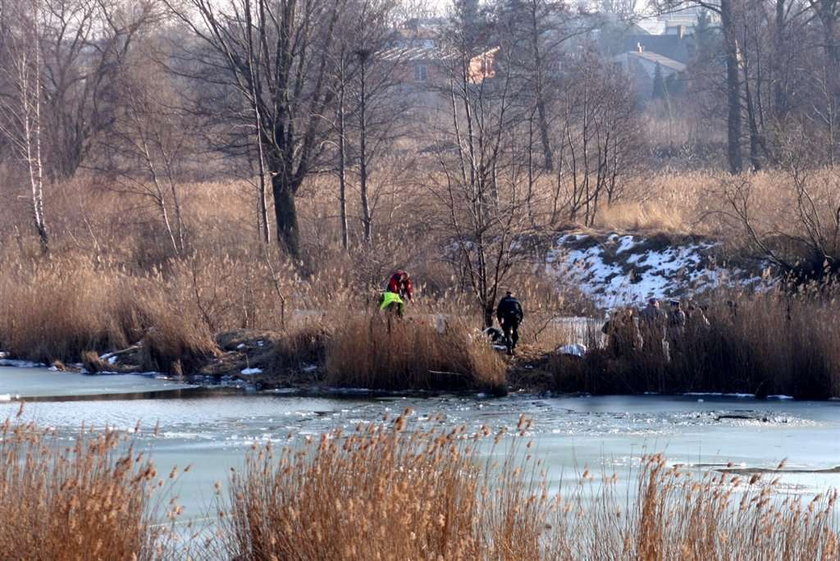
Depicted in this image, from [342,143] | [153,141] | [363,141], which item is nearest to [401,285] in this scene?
[342,143]

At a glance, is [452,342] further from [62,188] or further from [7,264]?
[62,188]

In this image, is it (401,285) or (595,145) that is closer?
(401,285)

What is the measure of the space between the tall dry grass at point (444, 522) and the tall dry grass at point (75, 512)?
1.95ft

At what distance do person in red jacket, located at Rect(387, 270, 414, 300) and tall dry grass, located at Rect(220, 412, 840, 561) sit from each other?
40.5ft

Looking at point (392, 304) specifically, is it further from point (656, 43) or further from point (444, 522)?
point (656, 43)

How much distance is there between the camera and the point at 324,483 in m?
6.86

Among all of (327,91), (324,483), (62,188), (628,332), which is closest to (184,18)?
(327,91)

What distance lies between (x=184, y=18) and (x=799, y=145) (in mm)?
14765

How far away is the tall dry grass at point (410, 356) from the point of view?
1892 cm

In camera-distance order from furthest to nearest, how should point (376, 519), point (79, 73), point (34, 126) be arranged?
point (79, 73) → point (34, 126) → point (376, 519)

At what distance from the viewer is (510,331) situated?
19688 millimetres

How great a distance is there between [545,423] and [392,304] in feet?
15.3

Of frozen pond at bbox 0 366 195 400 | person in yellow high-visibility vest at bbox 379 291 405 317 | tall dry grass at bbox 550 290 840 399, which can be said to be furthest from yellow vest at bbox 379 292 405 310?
frozen pond at bbox 0 366 195 400

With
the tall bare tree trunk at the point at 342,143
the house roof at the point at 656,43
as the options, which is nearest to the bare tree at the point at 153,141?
the tall bare tree trunk at the point at 342,143
